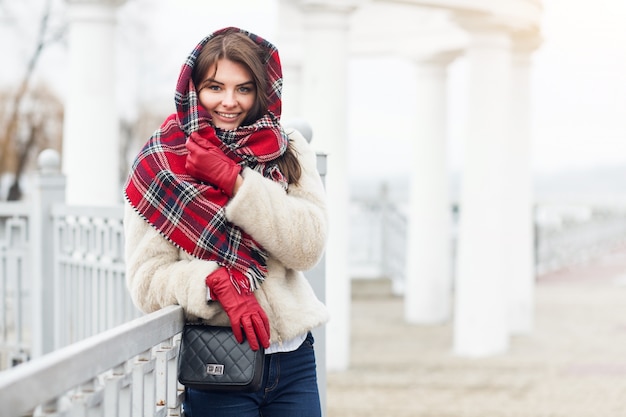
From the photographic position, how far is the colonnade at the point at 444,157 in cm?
1025

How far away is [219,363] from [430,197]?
11.8 m

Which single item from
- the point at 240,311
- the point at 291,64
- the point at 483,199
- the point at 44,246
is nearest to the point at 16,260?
the point at 44,246

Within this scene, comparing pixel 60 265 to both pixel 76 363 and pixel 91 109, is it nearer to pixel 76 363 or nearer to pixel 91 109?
pixel 91 109

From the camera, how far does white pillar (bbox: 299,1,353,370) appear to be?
10250 mm

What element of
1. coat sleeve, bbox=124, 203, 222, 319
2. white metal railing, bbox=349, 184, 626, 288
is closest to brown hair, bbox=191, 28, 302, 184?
coat sleeve, bbox=124, 203, 222, 319

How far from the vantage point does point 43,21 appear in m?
26.0

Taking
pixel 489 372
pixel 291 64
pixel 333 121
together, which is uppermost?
pixel 291 64

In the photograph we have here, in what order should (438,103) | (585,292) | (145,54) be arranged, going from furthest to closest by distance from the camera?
(145,54)
(585,292)
(438,103)

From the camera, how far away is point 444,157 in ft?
47.4

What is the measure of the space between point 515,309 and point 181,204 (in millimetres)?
10956

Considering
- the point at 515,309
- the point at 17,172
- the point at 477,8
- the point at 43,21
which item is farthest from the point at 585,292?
the point at 17,172

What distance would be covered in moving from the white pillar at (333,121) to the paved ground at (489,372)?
808 mm

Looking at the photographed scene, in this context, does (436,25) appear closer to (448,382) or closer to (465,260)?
(465,260)

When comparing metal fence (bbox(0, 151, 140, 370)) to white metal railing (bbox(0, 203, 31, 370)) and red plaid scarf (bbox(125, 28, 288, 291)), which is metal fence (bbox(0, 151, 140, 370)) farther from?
red plaid scarf (bbox(125, 28, 288, 291))
